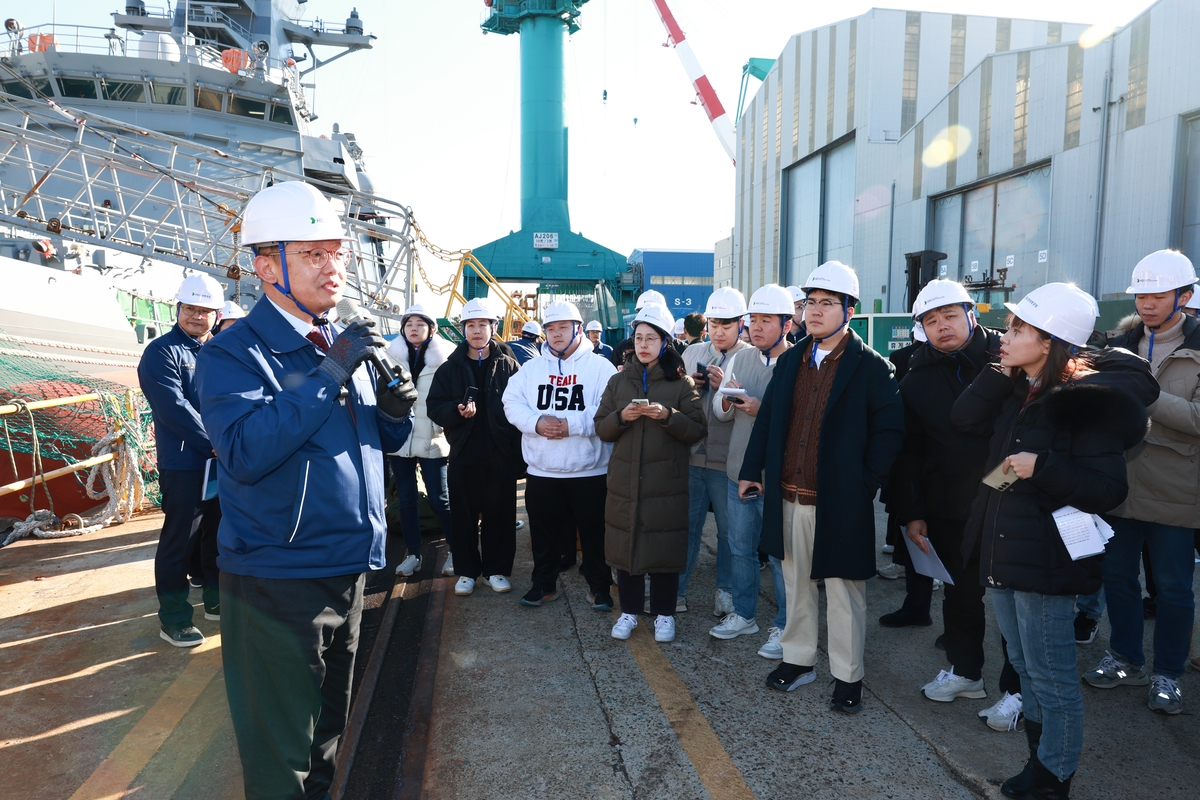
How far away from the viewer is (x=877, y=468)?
342 centimetres

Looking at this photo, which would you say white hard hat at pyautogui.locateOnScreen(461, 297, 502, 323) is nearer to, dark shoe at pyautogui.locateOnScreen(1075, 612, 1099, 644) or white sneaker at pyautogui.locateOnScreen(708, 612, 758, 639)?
white sneaker at pyautogui.locateOnScreen(708, 612, 758, 639)

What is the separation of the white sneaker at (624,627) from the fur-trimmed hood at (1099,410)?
264 centimetres

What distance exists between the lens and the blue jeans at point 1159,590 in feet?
11.2

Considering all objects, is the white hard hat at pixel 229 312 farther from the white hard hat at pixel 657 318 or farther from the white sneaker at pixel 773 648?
the white sneaker at pixel 773 648

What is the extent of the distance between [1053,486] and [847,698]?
58.4 inches

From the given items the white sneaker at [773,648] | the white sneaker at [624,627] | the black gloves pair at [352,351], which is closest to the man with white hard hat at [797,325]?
the white sneaker at [773,648]

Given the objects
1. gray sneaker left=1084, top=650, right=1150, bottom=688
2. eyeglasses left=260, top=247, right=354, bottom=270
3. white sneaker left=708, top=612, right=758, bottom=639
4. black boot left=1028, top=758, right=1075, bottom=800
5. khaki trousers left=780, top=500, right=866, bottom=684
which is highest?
eyeglasses left=260, top=247, right=354, bottom=270

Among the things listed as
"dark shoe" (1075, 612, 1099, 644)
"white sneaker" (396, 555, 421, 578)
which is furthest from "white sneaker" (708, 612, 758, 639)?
"white sneaker" (396, 555, 421, 578)

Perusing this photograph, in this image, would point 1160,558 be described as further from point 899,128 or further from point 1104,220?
point 899,128

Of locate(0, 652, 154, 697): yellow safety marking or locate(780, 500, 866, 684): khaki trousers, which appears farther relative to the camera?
locate(0, 652, 154, 697): yellow safety marking

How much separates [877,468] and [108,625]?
467cm

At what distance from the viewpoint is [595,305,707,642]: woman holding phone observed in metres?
4.22

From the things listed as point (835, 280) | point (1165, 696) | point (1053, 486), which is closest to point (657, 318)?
point (835, 280)

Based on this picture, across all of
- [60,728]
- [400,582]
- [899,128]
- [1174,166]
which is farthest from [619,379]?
[899,128]
